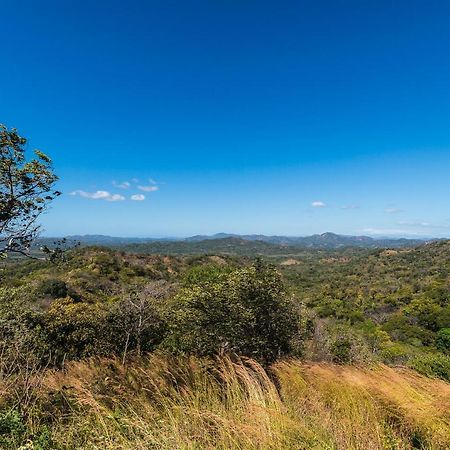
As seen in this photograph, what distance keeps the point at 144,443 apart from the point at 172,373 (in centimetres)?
143

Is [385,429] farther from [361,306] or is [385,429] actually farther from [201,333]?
[361,306]

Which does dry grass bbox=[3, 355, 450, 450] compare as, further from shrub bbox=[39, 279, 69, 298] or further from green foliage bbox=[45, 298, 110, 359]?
shrub bbox=[39, 279, 69, 298]

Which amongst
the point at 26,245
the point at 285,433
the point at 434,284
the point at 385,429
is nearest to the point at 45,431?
the point at 285,433

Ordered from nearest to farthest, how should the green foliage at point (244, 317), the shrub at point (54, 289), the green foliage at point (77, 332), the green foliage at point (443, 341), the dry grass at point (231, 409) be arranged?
1. the dry grass at point (231, 409)
2. the green foliage at point (244, 317)
3. the green foliage at point (77, 332)
4. the green foliage at point (443, 341)
5. the shrub at point (54, 289)

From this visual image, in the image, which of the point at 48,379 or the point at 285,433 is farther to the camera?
the point at 48,379

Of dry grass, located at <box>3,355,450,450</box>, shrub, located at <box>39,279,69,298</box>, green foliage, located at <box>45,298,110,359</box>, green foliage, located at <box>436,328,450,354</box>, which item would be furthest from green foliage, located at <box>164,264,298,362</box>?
shrub, located at <box>39,279,69,298</box>

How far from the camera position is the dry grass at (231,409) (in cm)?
246

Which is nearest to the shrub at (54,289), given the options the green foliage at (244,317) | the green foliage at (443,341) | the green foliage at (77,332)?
the green foliage at (77,332)

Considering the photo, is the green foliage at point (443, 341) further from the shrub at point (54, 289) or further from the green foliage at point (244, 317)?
the shrub at point (54, 289)

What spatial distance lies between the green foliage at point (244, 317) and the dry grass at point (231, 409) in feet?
19.0

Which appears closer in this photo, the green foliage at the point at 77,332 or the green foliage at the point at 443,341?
the green foliage at the point at 77,332

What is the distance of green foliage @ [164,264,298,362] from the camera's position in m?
10.1

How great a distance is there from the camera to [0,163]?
6.71 m

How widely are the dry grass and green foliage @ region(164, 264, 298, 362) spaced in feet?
19.0
